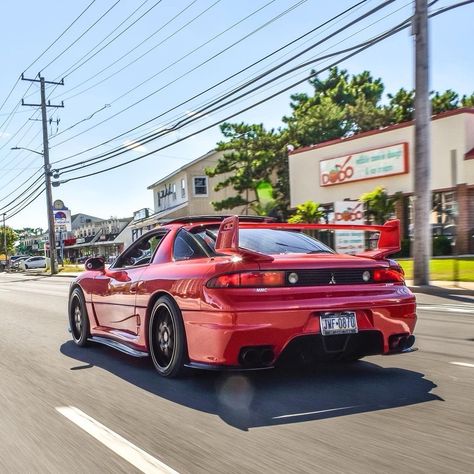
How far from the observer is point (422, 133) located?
→ 1449 cm

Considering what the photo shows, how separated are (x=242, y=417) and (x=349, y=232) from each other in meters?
15.5

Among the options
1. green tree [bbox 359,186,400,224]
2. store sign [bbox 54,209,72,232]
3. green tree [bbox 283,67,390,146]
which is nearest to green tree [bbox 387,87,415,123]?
green tree [bbox 283,67,390,146]

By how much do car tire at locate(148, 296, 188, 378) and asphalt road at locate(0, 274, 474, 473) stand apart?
0.14 meters

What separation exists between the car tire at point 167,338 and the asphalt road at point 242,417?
0.44ft

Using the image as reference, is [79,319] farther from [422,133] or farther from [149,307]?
[422,133]

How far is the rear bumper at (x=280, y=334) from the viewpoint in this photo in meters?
4.32

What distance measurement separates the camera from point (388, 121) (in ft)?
137

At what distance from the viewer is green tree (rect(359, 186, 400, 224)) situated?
24688 mm

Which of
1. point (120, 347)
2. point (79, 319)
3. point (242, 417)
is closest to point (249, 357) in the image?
point (242, 417)

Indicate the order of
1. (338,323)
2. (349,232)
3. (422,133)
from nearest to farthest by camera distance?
(338,323) → (422,133) → (349,232)

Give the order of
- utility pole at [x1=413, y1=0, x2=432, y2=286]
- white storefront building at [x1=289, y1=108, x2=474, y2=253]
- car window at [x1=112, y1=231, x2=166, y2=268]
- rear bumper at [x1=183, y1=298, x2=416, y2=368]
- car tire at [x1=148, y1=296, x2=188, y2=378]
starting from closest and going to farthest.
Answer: rear bumper at [x1=183, y1=298, x2=416, y2=368] < car tire at [x1=148, y1=296, x2=188, y2=378] < car window at [x1=112, y1=231, x2=166, y2=268] < utility pole at [x1=413, y1=0, x2=432, y2=286] < white storefront building at [x1=289, y1=108, x2=474, y2=253]

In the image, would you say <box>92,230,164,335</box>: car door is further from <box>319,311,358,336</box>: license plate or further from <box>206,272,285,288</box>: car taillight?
<box>319,311,358,336</box>: license plate

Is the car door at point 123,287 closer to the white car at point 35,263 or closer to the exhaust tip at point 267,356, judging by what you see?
the exhaust tip at point 267,356

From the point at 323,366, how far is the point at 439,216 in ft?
69.0
